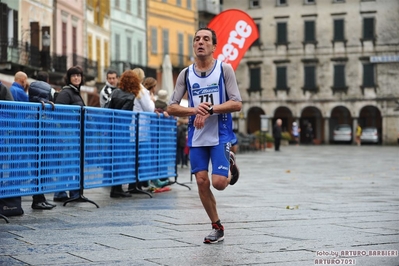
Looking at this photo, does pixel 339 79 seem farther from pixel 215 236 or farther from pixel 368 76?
pixel 215 236

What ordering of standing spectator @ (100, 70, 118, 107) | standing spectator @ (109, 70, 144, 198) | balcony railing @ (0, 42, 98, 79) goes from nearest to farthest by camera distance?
standing spectator @ (109, 70, 144, 198), standing spectator @ (100, 70, 118, 107), balcony railing @ (0, 42, 98, 79)

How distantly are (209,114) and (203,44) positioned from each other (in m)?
0.63

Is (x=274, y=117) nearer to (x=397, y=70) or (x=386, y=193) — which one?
(x=397, y=70)

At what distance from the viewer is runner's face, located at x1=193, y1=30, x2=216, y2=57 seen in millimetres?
7656

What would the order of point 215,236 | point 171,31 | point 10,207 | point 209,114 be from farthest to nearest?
point 171,31
point 10,207
point 209,114
point 215,236

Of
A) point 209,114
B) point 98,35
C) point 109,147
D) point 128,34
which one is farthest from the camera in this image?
point 128,34

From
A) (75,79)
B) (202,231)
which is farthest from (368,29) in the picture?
(202,231)

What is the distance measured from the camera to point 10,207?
31.6 ft

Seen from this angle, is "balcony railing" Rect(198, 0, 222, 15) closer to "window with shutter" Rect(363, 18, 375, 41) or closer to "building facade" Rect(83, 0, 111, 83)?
"window with shutter" Rect(363, 18, 375, 41)

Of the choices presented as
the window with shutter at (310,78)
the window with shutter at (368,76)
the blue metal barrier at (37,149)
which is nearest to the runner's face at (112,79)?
the blue metal barrier at (37,149)

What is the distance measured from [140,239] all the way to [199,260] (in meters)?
1.29

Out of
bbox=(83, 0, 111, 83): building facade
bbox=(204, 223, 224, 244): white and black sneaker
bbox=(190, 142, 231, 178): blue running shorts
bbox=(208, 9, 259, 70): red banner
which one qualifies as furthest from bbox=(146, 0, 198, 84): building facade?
bbox=(204, 223, 224, 244): white and black sneaker

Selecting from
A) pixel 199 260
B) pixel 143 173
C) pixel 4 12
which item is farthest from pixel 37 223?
pixel 4 12

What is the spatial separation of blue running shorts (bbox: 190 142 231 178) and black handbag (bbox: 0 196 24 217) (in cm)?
280
